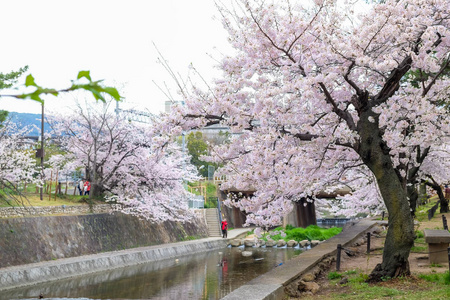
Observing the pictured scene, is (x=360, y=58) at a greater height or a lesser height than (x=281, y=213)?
greater

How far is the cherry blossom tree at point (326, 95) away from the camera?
7629 mm

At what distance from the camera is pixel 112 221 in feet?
70.3

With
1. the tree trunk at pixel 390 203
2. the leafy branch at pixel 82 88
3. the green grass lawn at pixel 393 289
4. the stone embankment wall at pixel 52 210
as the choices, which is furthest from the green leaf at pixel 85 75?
the stone embankment wall at pixel 52 210

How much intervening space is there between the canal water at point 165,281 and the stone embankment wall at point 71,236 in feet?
7.32

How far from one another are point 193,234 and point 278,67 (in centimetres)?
2223

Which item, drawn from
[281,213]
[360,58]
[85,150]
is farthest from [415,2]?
[85,150]

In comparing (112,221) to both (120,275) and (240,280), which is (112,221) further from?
(240,280)

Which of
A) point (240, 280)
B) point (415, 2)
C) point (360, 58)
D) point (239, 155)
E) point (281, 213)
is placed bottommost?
point (240, 280)

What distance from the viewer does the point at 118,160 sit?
2234 cm

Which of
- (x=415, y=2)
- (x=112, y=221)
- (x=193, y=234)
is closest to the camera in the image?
(x=415, y=2)

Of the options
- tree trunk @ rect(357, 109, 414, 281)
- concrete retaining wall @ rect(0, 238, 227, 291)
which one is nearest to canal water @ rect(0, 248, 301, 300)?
concrete retaining wall @ rect(0, 238, 227, 291)

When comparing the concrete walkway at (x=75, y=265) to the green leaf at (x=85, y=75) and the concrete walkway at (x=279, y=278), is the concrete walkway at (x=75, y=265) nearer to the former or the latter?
the concrete walkway at (x=279, y=278)

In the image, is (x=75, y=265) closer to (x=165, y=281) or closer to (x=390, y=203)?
(x=165, y=281)

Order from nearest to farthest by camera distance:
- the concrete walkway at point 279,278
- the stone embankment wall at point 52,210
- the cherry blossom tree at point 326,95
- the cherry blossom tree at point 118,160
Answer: the concrete walkway at point 279,278 → the cherry blossom tree at point 326,95 → the stone embankment wall at point 52,210 → the cherry blossom tree at point 118,160
